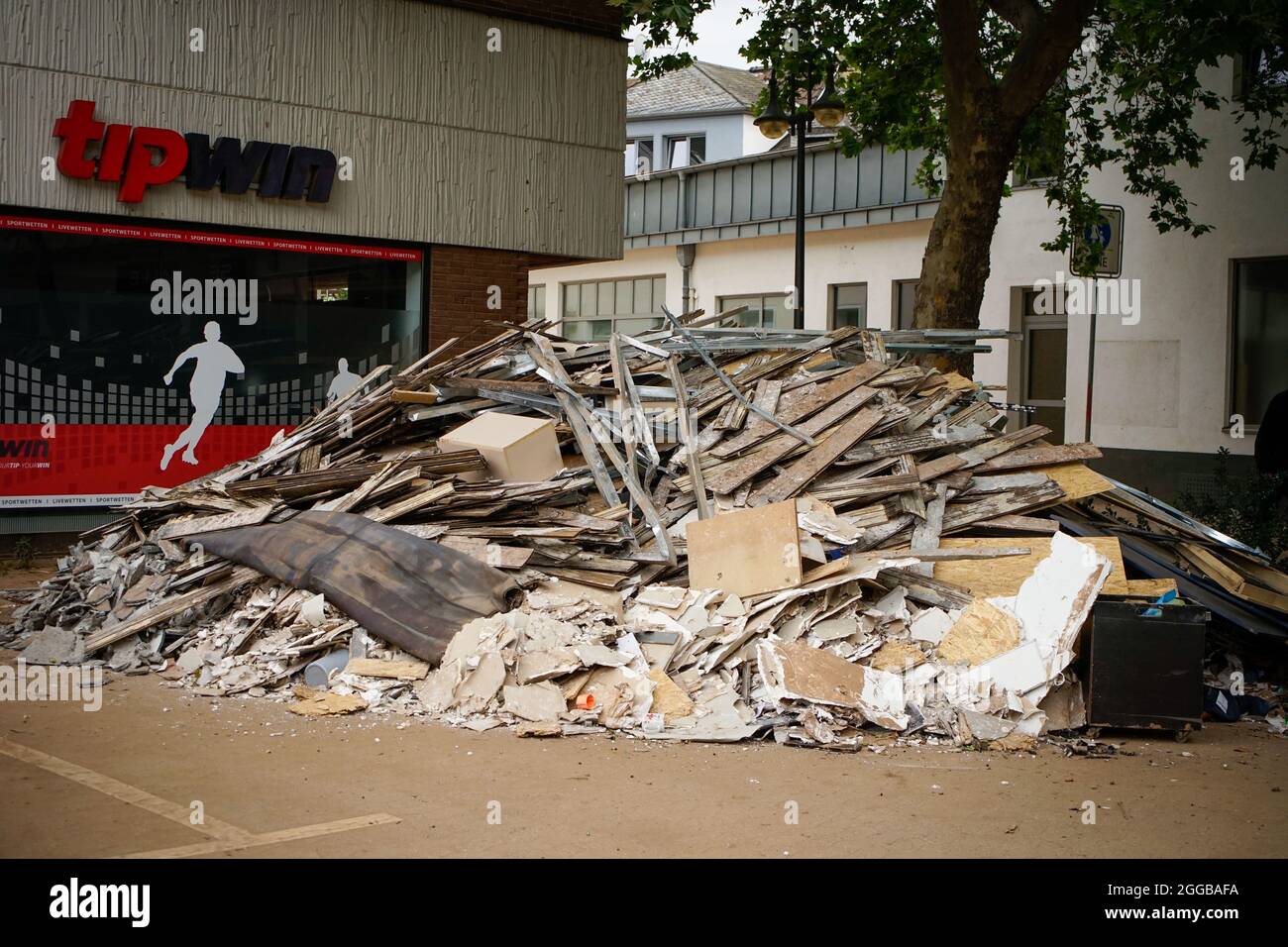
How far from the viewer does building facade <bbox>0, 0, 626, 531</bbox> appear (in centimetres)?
1305

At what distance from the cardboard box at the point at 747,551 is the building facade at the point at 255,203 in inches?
234

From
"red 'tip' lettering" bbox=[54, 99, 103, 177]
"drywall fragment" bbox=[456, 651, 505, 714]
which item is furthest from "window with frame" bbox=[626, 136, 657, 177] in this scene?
"drywall fragment" bbox=[456, 651, 505, 714]

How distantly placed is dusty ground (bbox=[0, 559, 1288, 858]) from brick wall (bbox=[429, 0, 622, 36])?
1088cm

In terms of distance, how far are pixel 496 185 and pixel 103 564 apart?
7662 millimetres

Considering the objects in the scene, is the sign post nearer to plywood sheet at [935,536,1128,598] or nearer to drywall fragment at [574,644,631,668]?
plywood sheet at [935,536,1128,598]

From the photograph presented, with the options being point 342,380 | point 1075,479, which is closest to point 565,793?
point 1075,479

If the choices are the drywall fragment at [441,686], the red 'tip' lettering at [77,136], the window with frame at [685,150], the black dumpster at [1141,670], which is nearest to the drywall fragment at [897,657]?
the black dumpster at [1141,670]

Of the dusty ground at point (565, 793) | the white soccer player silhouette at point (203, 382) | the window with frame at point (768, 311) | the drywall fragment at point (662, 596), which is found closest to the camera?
the dusty ground at point (565, 793)

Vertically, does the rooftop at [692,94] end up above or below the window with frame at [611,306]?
above

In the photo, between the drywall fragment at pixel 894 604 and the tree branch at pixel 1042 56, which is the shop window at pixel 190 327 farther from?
the drywall fragment at pixel 894 604

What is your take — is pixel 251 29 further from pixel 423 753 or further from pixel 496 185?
pixel 423 753

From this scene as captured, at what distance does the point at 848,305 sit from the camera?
90.4 feet

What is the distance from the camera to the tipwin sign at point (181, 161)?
13.0 metres

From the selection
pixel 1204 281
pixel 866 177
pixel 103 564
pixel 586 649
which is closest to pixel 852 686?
pixel 586 649
